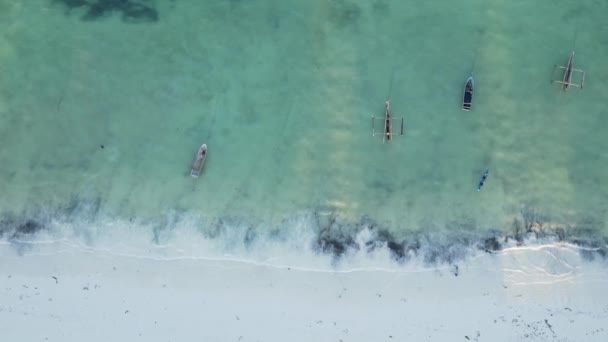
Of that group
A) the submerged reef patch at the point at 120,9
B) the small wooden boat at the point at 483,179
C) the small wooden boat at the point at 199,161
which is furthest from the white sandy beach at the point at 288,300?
the submerged reef patch at the point at 120,9

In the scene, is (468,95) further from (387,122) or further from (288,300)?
(288,300)

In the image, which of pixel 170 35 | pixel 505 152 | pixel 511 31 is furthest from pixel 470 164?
pixel 170 35

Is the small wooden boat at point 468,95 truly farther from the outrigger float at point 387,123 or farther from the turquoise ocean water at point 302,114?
the outrigger float at point 387,123

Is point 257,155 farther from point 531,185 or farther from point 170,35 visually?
point 531,185

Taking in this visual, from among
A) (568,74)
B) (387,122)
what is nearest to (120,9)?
(387,122)

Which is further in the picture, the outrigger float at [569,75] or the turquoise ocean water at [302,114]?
the outrigger float at [569,75]

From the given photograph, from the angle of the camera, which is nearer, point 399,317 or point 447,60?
point 399,317

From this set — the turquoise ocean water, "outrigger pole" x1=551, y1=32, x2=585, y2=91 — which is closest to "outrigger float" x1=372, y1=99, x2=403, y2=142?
the turquoise ocean water
